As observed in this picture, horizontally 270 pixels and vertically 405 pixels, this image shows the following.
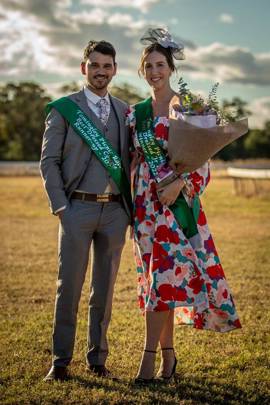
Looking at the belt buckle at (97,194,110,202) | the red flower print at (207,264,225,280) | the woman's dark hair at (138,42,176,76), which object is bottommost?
the red flower print at (207,264,225,280)

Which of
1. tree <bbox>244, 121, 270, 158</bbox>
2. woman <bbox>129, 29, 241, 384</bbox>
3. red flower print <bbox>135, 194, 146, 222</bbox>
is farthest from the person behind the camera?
tree <bbox>244, 121, 270, 158</bbox>

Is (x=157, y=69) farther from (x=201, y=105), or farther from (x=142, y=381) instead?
(x=142, y=381)

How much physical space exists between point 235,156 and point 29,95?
81.9 ft

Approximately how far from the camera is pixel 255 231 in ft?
43.6

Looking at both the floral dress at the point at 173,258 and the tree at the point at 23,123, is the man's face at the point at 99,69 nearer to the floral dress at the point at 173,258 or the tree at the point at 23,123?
the floral dress at the point at 173,258

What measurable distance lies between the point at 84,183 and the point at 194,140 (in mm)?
817

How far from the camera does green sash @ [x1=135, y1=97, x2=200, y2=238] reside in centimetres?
404

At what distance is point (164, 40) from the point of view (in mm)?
4164

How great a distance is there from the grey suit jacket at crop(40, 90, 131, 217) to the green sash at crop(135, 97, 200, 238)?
31 centimetres

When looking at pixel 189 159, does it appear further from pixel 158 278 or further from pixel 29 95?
pixel 29 95

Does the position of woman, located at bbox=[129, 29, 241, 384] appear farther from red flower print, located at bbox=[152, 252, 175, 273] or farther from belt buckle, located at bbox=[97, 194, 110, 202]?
belt buckle, located at bbox=[97, 194, 110, 202]

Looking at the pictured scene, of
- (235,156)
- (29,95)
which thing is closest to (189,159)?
(29,95)

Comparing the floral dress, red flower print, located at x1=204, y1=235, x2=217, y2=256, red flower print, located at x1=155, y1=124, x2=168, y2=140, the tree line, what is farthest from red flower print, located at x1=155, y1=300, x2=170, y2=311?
the tree line

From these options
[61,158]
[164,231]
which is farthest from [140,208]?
[61,158]
